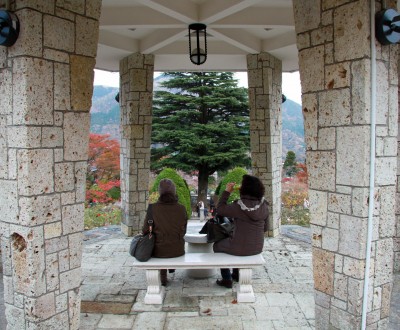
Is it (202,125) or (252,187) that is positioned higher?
(202,125)

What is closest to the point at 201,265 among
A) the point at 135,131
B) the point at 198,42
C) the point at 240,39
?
the point at 198,42

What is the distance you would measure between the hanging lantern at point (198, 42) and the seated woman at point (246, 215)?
168cm

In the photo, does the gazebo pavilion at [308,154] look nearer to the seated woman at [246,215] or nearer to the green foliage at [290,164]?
the seated woman at [246,215]

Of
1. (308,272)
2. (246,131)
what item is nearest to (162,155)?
(246,131)

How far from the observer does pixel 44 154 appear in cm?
253

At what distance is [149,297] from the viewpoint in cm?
367

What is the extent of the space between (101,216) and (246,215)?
5.74 meters

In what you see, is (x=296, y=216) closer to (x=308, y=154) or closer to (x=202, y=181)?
(x=202, y=181)

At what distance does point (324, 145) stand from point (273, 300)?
188 centimetres

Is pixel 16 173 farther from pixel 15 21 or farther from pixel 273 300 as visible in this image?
pixel 273 300

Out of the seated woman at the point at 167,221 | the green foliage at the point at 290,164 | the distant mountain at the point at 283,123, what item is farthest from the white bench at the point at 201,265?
the distant mountain at the point at 283,123

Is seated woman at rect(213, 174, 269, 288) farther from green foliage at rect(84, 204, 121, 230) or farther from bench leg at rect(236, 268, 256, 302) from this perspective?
green foliage at rect(84, 204, 121, 230)

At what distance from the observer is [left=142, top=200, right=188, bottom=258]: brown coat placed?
3.59 metres

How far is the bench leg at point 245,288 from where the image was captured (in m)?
3.68
